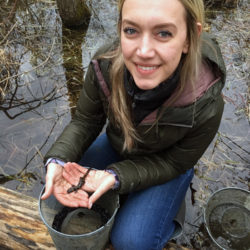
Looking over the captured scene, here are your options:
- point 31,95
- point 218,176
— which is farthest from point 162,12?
point 31,95

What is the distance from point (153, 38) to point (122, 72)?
13.6 inches

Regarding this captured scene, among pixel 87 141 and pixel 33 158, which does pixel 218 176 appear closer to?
pixel 87 141

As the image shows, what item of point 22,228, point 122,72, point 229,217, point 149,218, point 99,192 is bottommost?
point 229,217

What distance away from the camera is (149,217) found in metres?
1.72

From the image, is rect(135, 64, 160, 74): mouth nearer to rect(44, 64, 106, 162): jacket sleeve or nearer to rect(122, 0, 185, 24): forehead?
rect(122, 0, 185, 24): forehead

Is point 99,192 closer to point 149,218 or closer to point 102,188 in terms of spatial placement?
point 102,188

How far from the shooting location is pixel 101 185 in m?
1.54

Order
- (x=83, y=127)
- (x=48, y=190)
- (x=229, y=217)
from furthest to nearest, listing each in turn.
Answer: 1. (x=229, y=217)
2. (x=83, y=127)
3. (x=48, y=190)

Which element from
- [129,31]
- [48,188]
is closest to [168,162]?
[48,188]

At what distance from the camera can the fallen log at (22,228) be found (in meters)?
1.81

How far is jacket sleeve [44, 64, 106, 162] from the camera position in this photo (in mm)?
1728

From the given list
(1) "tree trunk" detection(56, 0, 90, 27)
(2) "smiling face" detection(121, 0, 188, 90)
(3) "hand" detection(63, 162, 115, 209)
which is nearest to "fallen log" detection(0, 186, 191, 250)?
(3) "hand" detection(63, 162, 115, 209)

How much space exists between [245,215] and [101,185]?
139 cm

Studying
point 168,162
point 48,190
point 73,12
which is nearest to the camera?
point 48,190
